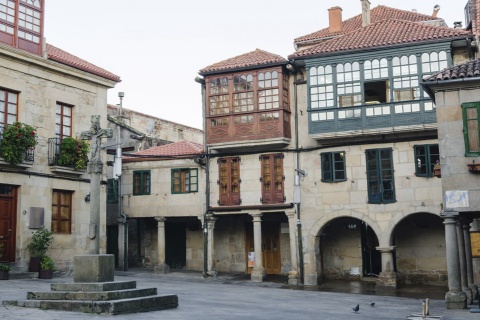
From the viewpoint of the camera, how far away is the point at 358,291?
2327cm

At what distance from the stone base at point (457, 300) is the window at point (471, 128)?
3620 mm

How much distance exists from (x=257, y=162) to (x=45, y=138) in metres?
8.91

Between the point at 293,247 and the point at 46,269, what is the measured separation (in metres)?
9.89

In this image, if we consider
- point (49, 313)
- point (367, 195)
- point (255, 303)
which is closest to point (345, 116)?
point (367, 195)

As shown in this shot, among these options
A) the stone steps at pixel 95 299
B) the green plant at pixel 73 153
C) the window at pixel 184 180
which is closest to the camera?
the stone steps at pixel 95 299

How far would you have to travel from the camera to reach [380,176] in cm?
2520

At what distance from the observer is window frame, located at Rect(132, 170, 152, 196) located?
97.2 ft

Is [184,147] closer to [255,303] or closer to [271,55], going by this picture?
[271,55]

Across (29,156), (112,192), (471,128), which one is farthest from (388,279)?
(29,156)

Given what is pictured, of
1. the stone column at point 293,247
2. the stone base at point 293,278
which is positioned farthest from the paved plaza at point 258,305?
the stone column at point 293,247

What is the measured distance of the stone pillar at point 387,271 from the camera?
24594 millimetres

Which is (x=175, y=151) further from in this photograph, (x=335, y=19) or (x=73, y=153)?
(x=335, y=19)

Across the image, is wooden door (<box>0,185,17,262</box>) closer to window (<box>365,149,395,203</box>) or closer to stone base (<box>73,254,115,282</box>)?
stone base (<box>73,254,115,282</box>)

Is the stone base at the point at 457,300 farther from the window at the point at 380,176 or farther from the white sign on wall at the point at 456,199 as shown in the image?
the window at the point at 380,176
